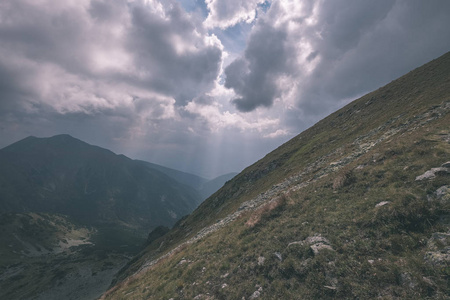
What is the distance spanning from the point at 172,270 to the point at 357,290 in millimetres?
17207

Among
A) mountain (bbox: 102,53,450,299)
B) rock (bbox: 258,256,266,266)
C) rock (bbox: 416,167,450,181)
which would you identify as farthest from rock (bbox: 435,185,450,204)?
rock (bbox: 258,256,266,266)

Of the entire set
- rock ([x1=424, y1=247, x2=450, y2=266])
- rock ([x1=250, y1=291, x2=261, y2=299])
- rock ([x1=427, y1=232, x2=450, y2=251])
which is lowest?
rock ([x1=250, y1=291, x2=261, y2=299])

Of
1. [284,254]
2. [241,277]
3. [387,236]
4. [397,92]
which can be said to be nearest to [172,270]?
[241,277]

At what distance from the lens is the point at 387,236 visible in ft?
32.2

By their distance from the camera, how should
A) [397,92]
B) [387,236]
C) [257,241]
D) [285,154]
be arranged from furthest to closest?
[285,154], [397,92], [257,241], [387,236]

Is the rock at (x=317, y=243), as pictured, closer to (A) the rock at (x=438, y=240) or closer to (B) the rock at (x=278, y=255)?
(B) the rock at (x=278, y=255)

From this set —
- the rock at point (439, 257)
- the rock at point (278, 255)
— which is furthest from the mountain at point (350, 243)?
the rock at point (278, 255)

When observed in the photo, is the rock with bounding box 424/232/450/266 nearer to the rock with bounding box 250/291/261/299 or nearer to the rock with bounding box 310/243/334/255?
the rock with bounding box 310/243/334/255

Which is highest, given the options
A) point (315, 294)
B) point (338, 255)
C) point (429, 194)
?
point (429, 194)

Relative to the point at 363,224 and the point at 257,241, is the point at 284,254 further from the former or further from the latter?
the point at 363,224

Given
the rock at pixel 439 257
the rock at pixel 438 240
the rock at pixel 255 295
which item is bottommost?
the rock at pixel 255 295

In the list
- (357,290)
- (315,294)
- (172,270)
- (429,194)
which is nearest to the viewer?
(357,290)

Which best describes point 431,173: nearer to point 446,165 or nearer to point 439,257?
point 446,165

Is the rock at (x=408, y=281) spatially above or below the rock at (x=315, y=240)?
below
